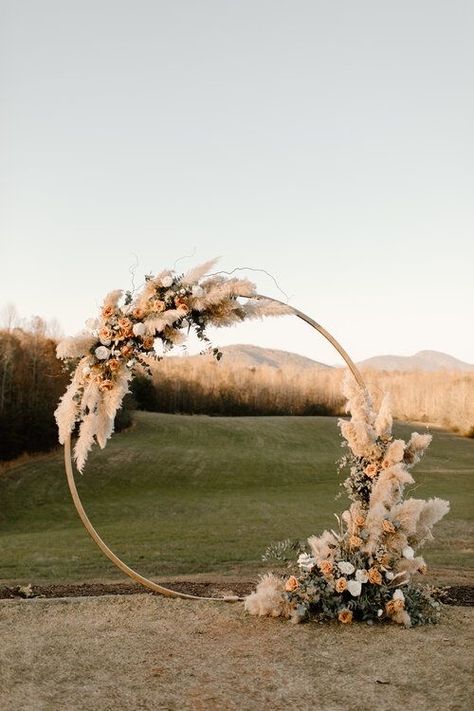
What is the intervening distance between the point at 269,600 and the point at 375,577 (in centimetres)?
100

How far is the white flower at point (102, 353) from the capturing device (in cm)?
743

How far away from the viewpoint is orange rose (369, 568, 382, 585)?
6.88 m

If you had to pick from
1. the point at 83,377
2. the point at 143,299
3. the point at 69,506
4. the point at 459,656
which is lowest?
the point at 69,506

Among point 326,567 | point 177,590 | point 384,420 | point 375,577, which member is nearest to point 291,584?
point 326,567

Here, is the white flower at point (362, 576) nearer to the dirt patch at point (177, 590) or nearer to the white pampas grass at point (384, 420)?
the white pampas grass at point (384, 420)

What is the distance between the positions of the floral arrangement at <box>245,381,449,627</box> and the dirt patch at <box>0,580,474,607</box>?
1.28 m

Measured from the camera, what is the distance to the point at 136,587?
29.9 feet

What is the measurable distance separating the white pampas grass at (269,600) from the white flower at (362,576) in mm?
722

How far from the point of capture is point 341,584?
686 centimetres

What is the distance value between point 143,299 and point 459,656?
4.26m

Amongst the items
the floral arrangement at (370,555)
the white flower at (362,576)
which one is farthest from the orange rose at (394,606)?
the white flower at (362,576)

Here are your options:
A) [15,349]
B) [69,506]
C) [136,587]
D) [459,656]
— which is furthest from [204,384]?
[459,656]

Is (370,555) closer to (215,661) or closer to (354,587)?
(354,587)

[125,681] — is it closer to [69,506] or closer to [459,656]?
[459,656]
